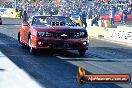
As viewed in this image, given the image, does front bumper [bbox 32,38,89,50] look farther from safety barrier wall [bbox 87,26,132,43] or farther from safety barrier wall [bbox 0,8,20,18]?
safety barrier wall [bbox 0,8,20,18]

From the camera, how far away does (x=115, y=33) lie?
24.1 meters

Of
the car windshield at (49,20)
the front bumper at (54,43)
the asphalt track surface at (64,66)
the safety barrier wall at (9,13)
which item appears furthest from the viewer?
the safety barrier wall at (9,13)

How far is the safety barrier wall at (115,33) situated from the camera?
73.6 feet

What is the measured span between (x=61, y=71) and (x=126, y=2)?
1533 inches

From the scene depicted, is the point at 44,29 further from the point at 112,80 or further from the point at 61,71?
the point at 112,80

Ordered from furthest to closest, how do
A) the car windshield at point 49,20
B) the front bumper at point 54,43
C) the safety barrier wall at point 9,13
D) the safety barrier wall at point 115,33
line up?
the safety barrier wall at point 9,13 → the safety barrier wall at point 115,33 → the car windshield at point 49,20 → the front bumper at point 54,43

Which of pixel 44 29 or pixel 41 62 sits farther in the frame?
pixel 44 29

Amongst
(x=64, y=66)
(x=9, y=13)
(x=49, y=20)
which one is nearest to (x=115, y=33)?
(x=49, y=20)

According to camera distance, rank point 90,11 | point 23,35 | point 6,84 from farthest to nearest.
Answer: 1. point 90,11
2. point 23,35
3. point 6,84

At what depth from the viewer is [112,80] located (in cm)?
525

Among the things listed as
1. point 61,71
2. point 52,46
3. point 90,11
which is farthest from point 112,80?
point 90,11

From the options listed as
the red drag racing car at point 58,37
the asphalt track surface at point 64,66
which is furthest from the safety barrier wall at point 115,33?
the red drag racing car at point 58,37

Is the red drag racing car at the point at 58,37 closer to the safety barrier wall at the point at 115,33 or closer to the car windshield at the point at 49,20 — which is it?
the car windshield at the point at 49,20

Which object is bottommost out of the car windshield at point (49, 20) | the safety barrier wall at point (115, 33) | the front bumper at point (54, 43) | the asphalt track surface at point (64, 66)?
the safety barrier wall at point (115, 33)
